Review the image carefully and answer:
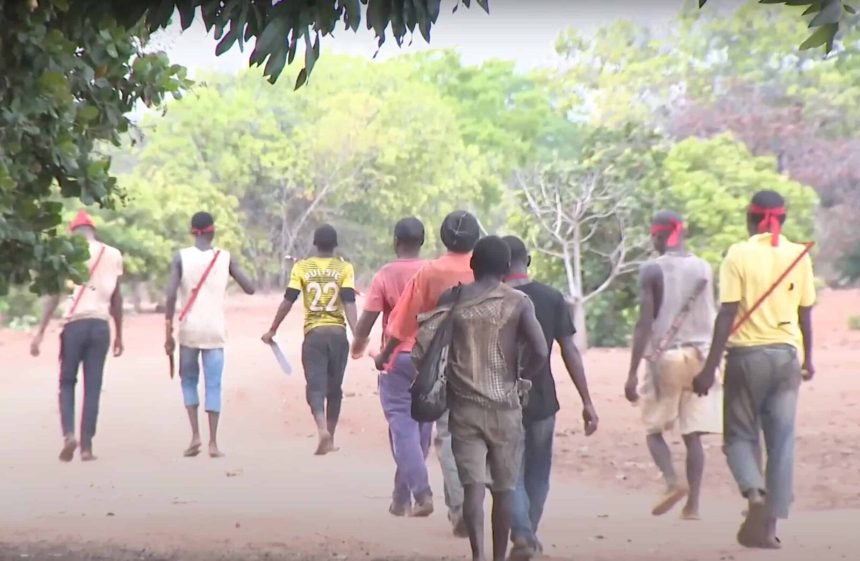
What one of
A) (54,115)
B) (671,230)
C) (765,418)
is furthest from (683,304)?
(54,115)

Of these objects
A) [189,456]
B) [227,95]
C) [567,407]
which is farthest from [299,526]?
[227,95]

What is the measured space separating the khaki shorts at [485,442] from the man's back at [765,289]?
155 centimetres

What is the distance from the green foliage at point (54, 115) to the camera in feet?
21.4

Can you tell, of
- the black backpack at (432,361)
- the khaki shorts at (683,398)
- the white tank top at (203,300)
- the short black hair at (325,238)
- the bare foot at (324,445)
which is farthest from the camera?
the bare foot at (324,445)

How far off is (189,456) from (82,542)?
13.9 feet

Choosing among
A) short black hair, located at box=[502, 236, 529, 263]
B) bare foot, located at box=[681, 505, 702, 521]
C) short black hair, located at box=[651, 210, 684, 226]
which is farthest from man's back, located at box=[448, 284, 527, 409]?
bare foot, located at box=[681, 505, 702, 521]

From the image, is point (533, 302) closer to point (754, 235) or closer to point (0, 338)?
point (754, 235)

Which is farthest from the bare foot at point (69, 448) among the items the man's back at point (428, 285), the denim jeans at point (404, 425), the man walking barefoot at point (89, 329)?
the man's back at point (428, 285)

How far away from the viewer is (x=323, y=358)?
437 inches

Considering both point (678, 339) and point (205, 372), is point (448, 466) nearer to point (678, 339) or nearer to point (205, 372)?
point (678, 339)

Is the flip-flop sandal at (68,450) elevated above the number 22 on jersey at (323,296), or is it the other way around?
the number 22 on jersey at (323,296)

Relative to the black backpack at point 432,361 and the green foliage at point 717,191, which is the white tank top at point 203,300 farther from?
the green foliage at point 717,191

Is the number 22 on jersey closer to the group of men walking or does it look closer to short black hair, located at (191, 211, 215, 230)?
short black hair, located at (191, 211, 215, 230)

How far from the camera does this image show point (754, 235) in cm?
809
